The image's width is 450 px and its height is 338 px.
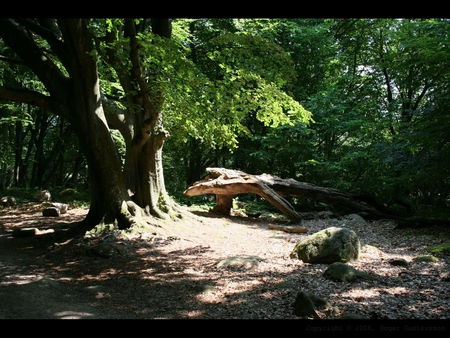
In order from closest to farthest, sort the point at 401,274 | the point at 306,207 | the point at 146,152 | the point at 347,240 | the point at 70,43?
the point at 401,274 < the point at 347,240 < the point at 70,43 < the point at 146,152 < the point at 306,207

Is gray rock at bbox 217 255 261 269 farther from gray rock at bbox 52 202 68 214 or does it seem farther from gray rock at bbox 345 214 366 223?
gray rock at bbox 52 202 68 214

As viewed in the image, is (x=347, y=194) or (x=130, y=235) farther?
(x=347, y=194)

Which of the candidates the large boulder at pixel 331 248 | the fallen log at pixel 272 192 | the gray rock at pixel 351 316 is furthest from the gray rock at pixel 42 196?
the gray rock at pixel 351 316

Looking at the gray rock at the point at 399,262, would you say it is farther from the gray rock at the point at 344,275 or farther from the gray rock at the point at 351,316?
the gray rock at the point at 351,316

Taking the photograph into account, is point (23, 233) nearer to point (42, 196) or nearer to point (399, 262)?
point (42, 196)

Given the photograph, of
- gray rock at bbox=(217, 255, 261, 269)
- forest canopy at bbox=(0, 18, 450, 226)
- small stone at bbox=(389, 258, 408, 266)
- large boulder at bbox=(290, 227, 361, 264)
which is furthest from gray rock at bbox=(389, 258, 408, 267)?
forest canopy at bbox=(0, 18, 450, 226)

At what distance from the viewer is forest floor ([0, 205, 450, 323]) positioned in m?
4.12

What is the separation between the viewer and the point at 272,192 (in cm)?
1180

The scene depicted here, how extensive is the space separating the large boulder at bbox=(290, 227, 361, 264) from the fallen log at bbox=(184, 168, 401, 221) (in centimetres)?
492

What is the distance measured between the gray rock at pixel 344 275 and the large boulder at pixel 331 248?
2.57 ft

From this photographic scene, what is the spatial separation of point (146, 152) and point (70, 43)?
128 inches
